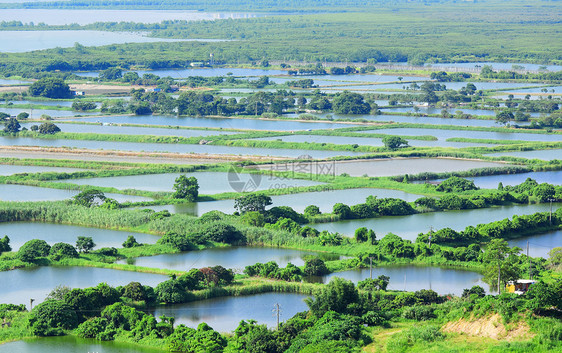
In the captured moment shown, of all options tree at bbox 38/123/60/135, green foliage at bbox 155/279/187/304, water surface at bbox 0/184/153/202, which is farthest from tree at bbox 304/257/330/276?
tree at bbox 38/123/60/135

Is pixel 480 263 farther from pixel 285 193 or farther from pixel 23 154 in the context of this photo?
pixel 23 154

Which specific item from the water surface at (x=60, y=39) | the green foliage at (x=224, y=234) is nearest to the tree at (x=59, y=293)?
the green foliage at (x=224, y=234)

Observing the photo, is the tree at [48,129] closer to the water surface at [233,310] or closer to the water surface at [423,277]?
the water surface at [423,277]

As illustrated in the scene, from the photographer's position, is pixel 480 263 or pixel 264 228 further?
pixel 264 228

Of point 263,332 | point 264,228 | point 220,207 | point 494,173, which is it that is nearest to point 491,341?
point 263,332

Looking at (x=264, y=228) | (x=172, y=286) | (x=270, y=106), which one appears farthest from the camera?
(x=270, y=106)
